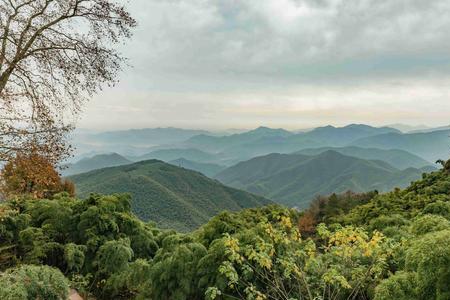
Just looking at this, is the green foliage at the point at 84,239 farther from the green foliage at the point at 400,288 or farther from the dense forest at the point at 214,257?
the green foliage at the point at 400,288

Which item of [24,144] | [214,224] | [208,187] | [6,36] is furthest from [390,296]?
[208,187]

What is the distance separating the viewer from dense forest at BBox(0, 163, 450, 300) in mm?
5797

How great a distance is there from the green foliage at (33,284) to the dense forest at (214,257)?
0.02m

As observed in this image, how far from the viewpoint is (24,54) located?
6.34 metres

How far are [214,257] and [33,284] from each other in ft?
12.9

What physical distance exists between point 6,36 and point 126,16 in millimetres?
2109

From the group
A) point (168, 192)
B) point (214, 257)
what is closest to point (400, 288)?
point (214, 257)

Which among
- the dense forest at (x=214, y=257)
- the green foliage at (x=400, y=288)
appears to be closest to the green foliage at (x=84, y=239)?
the dense forest at (x=214, y=257)

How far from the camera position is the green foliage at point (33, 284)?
7.26 meters

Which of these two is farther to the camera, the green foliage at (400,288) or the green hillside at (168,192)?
the green hillside at (168,192)

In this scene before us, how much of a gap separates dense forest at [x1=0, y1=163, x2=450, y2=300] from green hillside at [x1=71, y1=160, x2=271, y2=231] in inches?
2909

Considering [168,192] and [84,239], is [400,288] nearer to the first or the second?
[84,239]

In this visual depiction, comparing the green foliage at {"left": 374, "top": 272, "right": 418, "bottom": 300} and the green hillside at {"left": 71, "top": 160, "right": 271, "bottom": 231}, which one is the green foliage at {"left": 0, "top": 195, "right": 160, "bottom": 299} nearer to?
the green foliage at {"left": 374, "top": 272, "right": 418, "bottom": 300}

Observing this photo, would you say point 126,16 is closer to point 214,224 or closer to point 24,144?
point 24,144
